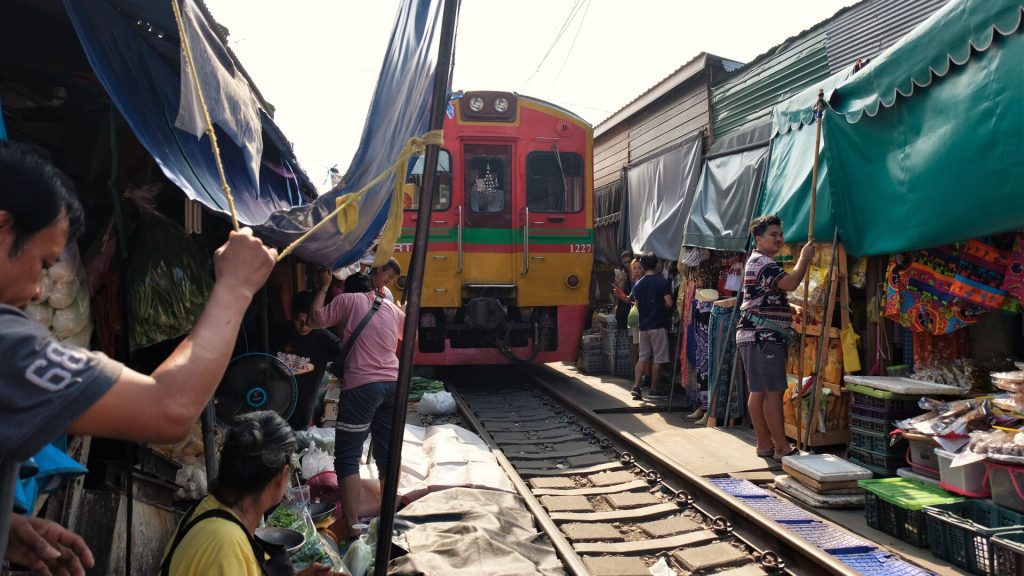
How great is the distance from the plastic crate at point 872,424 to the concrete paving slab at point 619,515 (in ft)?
4.84

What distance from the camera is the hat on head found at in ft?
24.4

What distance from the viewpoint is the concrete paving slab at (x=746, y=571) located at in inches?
148

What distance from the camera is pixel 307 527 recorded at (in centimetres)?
349

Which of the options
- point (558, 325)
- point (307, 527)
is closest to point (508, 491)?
point (307, 527)

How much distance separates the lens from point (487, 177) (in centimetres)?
952

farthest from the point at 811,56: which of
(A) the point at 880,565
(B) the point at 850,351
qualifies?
(A) the point at 880,565

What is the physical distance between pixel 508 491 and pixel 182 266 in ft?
9.11

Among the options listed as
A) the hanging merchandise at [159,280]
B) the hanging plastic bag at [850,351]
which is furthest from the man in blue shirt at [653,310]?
the hanging merchandise at [159,280]

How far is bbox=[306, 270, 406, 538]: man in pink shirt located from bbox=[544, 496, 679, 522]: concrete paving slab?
134 cm

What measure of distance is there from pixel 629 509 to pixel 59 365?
14.4 ft

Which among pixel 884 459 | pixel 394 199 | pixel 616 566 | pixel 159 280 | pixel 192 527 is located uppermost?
pixel 394 199

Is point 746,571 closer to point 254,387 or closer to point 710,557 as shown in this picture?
point 710,557

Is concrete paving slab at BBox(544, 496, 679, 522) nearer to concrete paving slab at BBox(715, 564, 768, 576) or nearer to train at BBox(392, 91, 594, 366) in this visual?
concrete paving slab at BBox(715, 564, 768, 576)

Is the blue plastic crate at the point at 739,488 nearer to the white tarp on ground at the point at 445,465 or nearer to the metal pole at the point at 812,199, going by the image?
the metal pole at the point at 812,199
